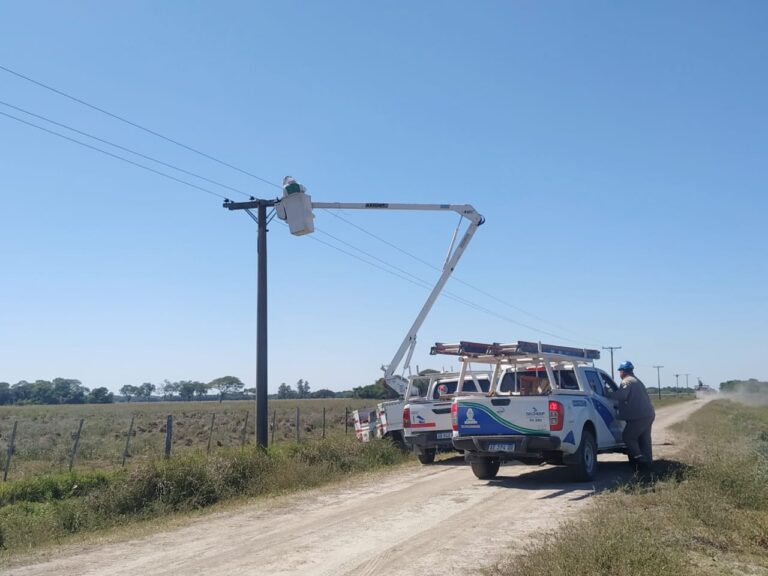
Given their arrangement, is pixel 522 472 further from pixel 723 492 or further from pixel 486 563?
pixel 486 563

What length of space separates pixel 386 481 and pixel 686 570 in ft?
26.2

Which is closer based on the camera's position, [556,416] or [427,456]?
[556,416]

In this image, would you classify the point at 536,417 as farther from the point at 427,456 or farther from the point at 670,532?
the point at 427,456

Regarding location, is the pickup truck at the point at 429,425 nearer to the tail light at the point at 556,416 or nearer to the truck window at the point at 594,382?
the truck window at the point at 594,382

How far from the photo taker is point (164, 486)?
11922 mm

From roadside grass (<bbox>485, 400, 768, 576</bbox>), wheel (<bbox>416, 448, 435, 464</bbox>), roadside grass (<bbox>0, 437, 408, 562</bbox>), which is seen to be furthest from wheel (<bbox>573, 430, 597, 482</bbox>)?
roadside grass (<bbox>0, 437, 408, 562</bbox>)

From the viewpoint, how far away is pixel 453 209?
21750 millimetres

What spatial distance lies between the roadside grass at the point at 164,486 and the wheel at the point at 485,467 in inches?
116

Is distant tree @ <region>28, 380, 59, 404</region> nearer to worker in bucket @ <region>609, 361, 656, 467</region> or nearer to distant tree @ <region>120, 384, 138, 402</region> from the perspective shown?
distant tree @ <region>120, 384, 138, 402</region>

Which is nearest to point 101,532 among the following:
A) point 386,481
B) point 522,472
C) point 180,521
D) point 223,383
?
point 180,521

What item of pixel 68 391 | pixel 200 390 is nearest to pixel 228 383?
pixel 200 390

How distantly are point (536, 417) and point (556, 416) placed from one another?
0.31 metres

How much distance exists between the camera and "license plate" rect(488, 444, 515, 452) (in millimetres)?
11586

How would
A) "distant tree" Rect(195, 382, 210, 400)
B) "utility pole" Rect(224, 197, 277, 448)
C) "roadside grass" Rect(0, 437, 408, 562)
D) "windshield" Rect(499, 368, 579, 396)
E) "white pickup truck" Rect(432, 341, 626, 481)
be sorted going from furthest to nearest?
"distant tree" Rect(195, 382, 210, 400)
"utility pole" Rect(224, 197, 277, 448)
"windshield" Rect(499, 368, 579, 396)
"white pickup truck" Rect(432, 341, 626, 481)
"roadside grass" Rect(0, 437, 408, 562)
